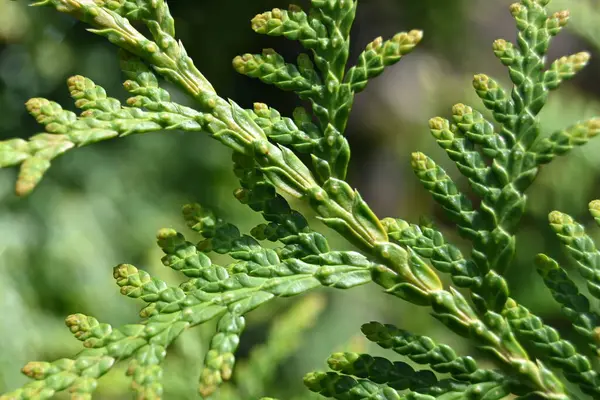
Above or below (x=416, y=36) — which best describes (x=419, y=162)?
below

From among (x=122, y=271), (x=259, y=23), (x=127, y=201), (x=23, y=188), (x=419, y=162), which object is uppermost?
(x=259, y=23)

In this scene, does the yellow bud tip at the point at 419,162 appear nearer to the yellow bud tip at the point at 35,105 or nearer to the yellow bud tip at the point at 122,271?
the yellow bud tip at the point at 122,271

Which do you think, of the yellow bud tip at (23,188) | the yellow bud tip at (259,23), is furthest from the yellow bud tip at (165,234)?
the yellow bud tip at (259,23)

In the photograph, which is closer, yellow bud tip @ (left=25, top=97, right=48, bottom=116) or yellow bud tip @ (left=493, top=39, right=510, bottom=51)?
yellow bud tip @ (left=25, top=97, right=48, bottom=116)

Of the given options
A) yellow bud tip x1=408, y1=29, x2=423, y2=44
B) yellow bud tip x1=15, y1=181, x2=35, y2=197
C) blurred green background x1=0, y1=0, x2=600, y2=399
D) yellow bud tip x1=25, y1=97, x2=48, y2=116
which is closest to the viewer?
yellow bud tip x1=15, y1=181, x2=35, y2=197

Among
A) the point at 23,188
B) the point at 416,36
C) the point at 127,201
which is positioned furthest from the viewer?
the point at 127,201

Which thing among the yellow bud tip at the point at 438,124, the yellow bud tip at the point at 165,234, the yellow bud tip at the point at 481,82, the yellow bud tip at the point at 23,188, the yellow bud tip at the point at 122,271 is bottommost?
the yellow bud tip at the point at 122,271

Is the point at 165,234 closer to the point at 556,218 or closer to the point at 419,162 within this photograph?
the point at 419,162

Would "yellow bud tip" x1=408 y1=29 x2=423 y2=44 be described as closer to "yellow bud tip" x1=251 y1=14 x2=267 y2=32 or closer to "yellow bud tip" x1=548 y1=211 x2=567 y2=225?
"yellow bud tip" x1=251 y1=14 x2=267 y2=32

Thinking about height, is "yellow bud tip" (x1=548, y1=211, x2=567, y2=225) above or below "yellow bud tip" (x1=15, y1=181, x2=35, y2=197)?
above

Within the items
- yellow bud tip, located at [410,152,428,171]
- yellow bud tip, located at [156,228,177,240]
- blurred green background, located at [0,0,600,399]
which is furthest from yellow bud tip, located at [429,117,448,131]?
blurred green background, located at [0,0,600,399]

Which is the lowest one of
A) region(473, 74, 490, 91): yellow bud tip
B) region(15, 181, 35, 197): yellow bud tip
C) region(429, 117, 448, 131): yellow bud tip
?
region(15, 181, 35, 197): yellow bud tip

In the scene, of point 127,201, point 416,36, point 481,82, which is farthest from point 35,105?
point 127,201

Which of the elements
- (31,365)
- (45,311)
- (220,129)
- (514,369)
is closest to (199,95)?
(220,129)
